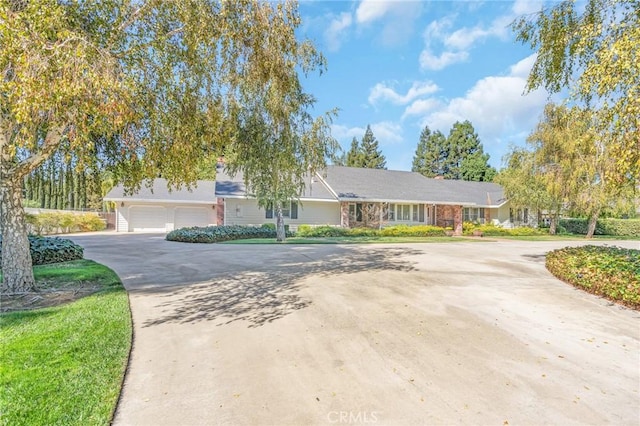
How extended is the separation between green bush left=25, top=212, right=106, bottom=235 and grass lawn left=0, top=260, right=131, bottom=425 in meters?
20.7

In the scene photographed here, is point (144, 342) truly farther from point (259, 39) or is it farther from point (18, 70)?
point (259, 39)

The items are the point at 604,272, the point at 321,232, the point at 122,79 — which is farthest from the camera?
the point at 321,232

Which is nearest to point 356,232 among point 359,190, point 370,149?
point 359,190

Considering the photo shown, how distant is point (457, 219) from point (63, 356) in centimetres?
2668

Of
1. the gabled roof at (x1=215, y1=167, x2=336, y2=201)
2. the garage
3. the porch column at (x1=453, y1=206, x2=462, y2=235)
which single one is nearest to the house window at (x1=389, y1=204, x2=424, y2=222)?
the porch column at (x1=453, y1=206, x2=462, y2=235)

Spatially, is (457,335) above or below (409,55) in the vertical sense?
below

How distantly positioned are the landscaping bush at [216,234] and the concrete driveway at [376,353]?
9375 mm

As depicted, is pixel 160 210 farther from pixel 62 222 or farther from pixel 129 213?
pixel 62 222

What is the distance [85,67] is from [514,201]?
89.6ft

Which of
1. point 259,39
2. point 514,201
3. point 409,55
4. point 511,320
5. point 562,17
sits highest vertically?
point 409,55

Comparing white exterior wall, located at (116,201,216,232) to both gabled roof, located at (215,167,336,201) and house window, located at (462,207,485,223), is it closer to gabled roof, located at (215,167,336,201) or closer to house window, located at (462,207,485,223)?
gabled roof, located at (215,167,336,201)

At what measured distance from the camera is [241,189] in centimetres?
2339

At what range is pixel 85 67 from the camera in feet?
15.2

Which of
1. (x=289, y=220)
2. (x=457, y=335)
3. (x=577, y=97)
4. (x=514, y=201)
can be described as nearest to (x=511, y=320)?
(x=457, y=335)
